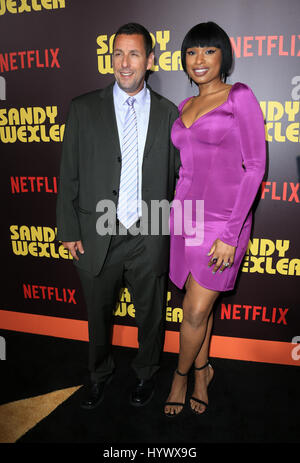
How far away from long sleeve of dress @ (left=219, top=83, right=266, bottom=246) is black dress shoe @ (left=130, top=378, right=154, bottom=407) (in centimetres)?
125

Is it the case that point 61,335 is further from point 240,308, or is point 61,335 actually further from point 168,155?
point 168,155

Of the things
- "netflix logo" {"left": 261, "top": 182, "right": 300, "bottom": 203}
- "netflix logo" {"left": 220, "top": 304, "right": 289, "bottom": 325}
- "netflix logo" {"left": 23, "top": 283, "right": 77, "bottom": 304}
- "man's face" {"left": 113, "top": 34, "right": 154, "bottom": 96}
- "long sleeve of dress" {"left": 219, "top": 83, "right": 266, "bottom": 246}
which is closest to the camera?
"long sleeve of dress" {"left": 219, "top": 83, "right": 266, "bottom": 246}

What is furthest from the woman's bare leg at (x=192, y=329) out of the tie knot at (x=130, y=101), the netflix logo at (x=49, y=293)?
the netflix logo at (x=49, y=293)

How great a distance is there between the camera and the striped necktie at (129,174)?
1.80 metres

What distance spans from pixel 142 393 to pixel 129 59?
6.17ft

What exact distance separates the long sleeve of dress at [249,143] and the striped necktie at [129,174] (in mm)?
525

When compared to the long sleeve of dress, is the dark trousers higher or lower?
lower

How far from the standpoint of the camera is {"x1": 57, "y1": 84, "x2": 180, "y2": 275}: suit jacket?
5.88ft

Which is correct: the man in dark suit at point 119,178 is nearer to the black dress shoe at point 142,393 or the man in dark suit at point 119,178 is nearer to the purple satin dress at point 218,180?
the purple satin dress at point 218,180

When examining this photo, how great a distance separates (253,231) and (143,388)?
1.23 m

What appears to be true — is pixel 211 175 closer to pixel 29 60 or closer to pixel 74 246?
pixel 74 246

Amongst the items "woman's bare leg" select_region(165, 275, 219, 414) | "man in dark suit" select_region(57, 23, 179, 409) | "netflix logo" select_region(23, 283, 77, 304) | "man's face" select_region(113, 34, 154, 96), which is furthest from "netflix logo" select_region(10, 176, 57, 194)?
"woman's bare leg" select_region(165, 275, 219, 414)

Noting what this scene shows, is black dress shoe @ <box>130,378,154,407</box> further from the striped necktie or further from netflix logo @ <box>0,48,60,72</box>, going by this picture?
netflix logo @ <box>0,48,60,72</box>

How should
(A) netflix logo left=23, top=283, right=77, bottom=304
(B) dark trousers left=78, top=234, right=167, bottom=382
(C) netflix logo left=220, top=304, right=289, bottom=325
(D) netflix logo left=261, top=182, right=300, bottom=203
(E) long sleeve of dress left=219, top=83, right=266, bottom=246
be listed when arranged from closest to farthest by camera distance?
1. (E) long sleeve of dress left=219, top=83, right=266, bottom=246
2. (B) dark trousers left=78, top=234, right=167, bottom=382
3. (D) netflix logo left=261, top=182, right=300, bottom=203
4. (C) netflix logo left=220, top=304, right=289, bottom=325
5. (A) netflix logo left=23, top=283, right=77, bottom=304
